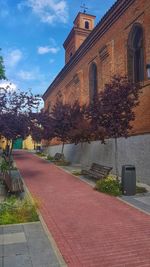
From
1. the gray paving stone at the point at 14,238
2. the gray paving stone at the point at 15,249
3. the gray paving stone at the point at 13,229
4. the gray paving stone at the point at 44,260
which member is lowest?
the gray paving stone at the point at 44,260

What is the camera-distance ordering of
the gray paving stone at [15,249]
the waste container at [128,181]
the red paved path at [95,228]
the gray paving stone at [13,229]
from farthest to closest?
the waste container at [128,181] → the gray paving stone at [13,229] → the gray paving stone at [15,249] → the red paved path at [95,228]

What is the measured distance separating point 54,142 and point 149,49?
2119cm

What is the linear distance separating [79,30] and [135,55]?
18371mm

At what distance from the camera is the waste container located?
10.5 metres

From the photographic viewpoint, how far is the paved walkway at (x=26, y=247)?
15.7 ft

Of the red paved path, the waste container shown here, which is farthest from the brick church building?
the red paved path

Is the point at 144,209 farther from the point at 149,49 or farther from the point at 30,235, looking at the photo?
the point at 149,49

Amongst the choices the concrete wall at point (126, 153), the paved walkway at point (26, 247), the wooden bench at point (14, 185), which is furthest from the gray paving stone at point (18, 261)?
the concrete wall at point (126, 153)

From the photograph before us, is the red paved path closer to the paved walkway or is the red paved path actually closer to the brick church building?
the paved walkway

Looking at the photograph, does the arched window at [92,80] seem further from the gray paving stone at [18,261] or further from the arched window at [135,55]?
the gray paving stone at [18,261]

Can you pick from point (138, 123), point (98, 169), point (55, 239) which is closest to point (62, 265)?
point (55, 239)

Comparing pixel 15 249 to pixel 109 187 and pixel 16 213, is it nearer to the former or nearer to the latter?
pixel 16 213

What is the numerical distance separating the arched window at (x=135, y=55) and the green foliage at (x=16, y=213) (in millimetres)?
10634

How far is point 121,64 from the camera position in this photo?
16.9 metres
